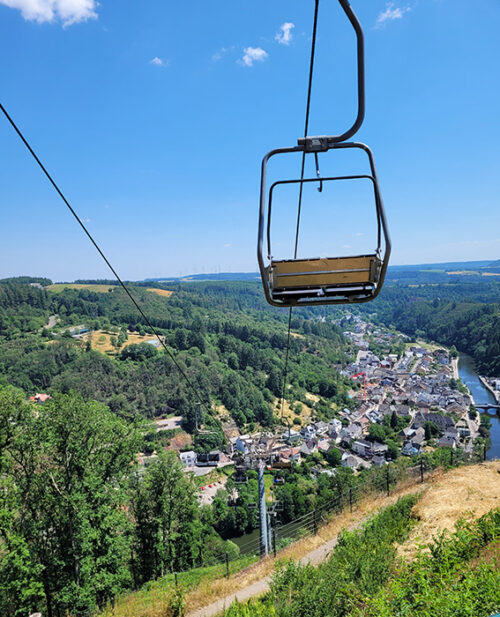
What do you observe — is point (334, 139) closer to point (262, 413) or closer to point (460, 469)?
point (460, 469)

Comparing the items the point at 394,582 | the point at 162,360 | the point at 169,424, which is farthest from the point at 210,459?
the point at 394,582

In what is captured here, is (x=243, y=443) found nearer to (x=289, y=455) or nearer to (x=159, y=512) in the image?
(x=289, y=455)

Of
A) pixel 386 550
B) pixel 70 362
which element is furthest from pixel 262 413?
pixel 386 550

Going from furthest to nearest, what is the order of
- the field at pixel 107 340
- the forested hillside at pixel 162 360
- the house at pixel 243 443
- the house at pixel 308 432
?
the field at pixel 107 340, the forested hillside at pixel 162 360, the house at pixel 308 432, the house at pixel 243 443

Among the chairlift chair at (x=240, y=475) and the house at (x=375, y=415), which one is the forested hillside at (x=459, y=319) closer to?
the house at (x=375, y=415)

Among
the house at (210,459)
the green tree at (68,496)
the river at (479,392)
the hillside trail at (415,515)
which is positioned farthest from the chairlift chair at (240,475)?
the hillside trail at (415,515)

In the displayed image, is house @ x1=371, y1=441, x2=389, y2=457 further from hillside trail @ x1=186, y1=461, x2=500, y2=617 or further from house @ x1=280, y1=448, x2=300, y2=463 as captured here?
hillside trail @ x1=186, y1=461, x2=500, y2=617

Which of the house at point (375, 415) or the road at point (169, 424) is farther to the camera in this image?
the house at point (375, 415)
